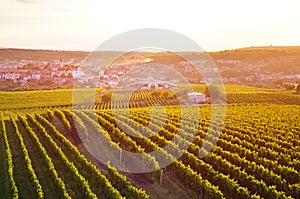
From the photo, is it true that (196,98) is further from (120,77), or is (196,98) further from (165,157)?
(120,77)

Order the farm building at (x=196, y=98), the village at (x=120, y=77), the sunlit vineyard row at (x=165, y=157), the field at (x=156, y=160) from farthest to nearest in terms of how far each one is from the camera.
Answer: the village at (x=120, y=77), the farm building at (x=196, y=98), the field at (x=156, y=160), the sunlit vineyard row at (x=165, y=157)

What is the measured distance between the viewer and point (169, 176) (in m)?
19.7

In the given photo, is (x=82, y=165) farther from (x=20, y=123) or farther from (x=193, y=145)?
(x=20, y=123)

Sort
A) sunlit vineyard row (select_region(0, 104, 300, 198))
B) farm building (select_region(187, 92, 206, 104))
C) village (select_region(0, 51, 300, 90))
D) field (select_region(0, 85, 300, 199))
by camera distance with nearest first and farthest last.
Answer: sunlit vineyard row (select_region(0, 104, 300, 198)) → field (select_region(0, 85, 300, 199)) → farm building (select_region(187, 92, 206, 104)) → village (select_region(0, 51, 300, 90))

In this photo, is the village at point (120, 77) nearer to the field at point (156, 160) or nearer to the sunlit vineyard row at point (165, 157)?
the field at point (156, 160)

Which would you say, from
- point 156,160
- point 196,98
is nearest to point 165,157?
point 156,160

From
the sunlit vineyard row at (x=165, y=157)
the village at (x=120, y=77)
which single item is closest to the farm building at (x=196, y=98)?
the village at (x=120, y=77)

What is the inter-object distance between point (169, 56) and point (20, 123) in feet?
451

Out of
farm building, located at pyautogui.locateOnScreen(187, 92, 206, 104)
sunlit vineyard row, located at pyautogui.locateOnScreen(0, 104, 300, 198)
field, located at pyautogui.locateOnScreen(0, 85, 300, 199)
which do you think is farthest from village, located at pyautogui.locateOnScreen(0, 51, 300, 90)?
sunlit vineyard row, located at pyautogui.locateOnScreen(0, 104, 300, 198)

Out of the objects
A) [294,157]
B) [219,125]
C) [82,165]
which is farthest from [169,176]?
[219,125]

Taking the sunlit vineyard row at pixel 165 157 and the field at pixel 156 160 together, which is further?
the field at pixel 156 160

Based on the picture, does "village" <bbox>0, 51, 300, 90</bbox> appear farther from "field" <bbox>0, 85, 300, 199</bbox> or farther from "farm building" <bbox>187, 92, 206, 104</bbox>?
"field" <bbox>0, 85, 300, 199</bbox>

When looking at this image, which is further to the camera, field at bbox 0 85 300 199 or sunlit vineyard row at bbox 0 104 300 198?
field at bbox 0 85 300 199

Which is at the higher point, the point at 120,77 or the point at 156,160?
the point at 156,160
